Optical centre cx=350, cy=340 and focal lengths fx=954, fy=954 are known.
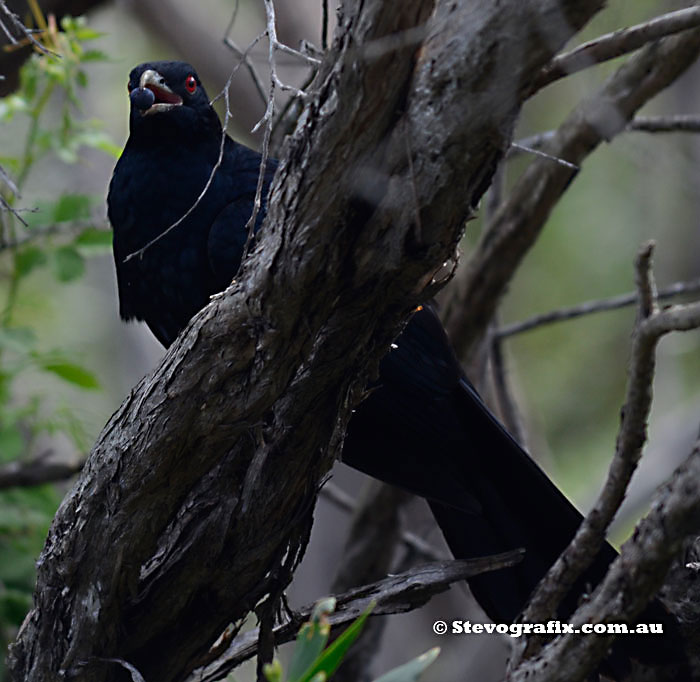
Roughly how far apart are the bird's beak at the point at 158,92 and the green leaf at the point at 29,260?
0.68 m

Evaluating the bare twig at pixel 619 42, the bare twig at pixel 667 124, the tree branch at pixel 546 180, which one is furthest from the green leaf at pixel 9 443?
the bare twig at pixel 667 124

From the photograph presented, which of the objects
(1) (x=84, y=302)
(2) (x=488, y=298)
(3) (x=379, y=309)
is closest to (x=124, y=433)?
(3) (x=379, y=309)

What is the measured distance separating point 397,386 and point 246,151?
0.99 metres

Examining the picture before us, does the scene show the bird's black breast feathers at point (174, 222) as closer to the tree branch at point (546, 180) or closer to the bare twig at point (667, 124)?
the tree branch at point (546, 180)

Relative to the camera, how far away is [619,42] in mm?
1937

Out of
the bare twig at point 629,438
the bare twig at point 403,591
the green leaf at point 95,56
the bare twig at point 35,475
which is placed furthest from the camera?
the bare twig at point 35,475

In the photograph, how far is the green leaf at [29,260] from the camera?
11.1 feet

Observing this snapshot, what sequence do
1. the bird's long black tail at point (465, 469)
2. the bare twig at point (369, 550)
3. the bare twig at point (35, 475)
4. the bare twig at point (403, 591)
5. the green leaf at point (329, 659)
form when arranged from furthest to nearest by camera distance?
the bare twig at point (369, 550)
the bare twig at point (35, 475)
the bird's long black tail at point (465, 469)
the bare twig at point (403, 591)
the green leaf at point (329, 659)

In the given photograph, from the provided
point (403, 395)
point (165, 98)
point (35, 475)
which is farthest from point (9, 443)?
point (403, 395)

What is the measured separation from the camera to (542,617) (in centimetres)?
202

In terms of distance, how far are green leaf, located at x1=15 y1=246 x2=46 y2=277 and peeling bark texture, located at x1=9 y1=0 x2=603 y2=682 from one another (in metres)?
1.28

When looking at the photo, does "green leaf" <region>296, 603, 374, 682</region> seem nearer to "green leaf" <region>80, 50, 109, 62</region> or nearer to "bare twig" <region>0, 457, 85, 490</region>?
"bare twig" <region>0, 457, 85, 490</region>

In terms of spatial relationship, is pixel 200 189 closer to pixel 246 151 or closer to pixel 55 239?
pixel 246 151

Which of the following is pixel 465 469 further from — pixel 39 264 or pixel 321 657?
pixel 39 264
